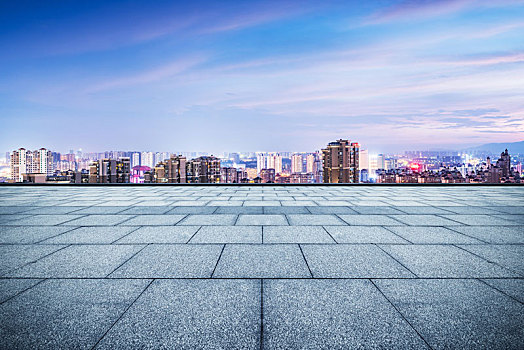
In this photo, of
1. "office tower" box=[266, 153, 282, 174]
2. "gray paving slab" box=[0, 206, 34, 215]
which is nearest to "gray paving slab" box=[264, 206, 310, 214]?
"gray paving slab" box=[0, 206, 34, 215]

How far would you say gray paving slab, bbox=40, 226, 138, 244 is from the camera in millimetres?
5312

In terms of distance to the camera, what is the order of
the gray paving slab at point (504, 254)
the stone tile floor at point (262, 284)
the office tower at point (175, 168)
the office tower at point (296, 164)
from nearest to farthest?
the stone tile floor at point (262, 284) → the gray paving slab at point (504, 254) → the office tower at point (175, 168) → the office tower at point (296, 164)

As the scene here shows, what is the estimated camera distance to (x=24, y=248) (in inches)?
192

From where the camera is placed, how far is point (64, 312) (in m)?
2.80

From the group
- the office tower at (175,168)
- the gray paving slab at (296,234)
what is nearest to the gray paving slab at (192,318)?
the gray paving slab at (296,234)

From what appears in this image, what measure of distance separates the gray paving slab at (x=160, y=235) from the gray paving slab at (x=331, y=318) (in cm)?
278

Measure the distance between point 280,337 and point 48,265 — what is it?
3.97 meters

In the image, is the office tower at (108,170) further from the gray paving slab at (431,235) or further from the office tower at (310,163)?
the office tower at (310,163)

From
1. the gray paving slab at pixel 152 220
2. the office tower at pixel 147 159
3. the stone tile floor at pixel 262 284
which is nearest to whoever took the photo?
the stone tile floor at pixel 262 284

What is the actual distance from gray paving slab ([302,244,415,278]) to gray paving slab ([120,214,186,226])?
13.1 ft

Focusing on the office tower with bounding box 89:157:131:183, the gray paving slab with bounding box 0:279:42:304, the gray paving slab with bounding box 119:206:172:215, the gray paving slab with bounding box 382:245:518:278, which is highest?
the office tower with bounding box 89:157:131:183

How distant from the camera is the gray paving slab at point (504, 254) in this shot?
405cm

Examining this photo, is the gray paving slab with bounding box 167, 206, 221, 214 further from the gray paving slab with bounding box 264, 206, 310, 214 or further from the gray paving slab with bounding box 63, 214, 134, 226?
the gray paving slab with bounding box 264, 206, 310, 214

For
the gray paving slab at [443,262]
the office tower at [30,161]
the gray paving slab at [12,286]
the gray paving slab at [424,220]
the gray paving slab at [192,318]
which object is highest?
the office tower at [30,161]
